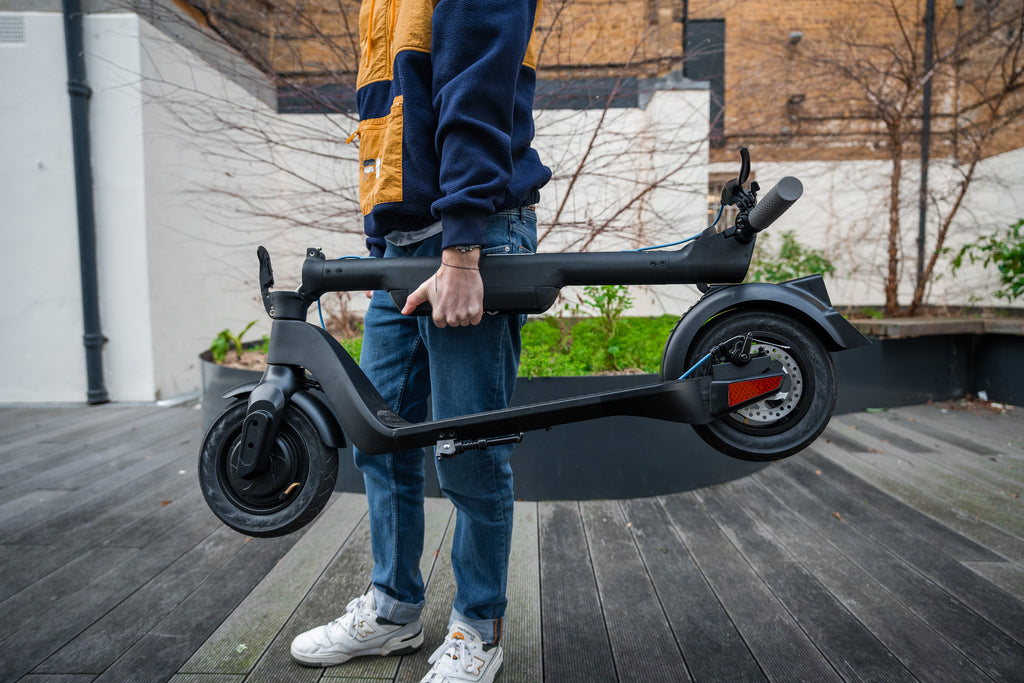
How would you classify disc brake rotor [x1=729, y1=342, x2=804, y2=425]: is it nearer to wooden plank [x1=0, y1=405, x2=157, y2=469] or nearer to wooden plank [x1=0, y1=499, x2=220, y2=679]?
wooden plank [x1=0, y1=499, x2=220, y2=679]

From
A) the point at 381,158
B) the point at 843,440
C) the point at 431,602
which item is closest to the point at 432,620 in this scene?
the point at 431,602

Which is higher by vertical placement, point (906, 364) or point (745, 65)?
point (745, 65)

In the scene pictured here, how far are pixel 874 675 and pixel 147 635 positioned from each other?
1.90 metres

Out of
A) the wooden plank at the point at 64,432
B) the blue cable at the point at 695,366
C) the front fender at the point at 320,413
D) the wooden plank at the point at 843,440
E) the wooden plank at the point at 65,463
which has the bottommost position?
the wooden plank at the point at 843,440

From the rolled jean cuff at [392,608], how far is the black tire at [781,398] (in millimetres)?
873

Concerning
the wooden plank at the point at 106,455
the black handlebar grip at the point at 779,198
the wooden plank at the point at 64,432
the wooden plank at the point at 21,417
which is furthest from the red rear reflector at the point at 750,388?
the wooden plank at the point at 21,417

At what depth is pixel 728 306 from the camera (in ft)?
→ 3.95

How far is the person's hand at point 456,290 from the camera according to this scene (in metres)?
1.05

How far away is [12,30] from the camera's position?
4.09 m

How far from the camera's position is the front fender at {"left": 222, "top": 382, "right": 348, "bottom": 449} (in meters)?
1.26

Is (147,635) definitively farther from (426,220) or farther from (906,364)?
(906,364)

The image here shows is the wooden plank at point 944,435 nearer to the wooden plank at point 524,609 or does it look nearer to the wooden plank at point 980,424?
the wooden plank at point 980,424

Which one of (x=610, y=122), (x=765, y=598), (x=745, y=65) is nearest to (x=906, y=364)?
(x=610, y=122)

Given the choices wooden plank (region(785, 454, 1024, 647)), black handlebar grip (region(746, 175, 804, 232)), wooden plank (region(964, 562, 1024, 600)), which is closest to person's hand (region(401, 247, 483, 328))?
black handlebar grip (region(746, 175, 804, 232))
